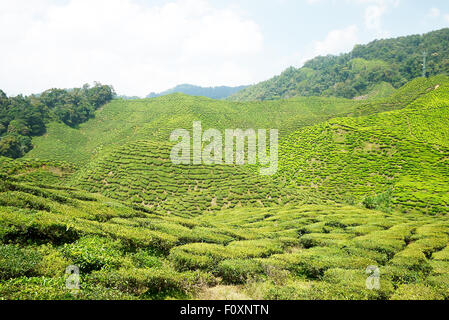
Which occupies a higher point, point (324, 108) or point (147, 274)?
point (324, 108)

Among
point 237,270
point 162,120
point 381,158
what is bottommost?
point 237,270

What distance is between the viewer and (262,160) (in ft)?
194

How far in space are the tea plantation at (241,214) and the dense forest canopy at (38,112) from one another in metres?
4.60

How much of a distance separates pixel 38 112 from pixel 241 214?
9601 centimetres

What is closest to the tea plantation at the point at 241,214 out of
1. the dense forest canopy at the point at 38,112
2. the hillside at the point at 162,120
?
the hillside at the point at 162,120

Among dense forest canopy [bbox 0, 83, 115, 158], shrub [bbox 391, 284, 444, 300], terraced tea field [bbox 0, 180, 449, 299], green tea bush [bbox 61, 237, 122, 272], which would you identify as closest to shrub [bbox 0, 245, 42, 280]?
terraced tea field [bbox 0, 180, 449, 299]

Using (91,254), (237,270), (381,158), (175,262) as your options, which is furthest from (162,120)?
(237,270)

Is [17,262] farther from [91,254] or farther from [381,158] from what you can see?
[381,158]

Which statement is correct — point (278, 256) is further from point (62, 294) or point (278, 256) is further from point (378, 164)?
point (378, 164)

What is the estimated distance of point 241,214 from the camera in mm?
29469

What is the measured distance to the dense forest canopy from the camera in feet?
Answer: 233

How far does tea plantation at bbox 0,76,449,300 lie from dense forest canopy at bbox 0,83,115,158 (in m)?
4.60
